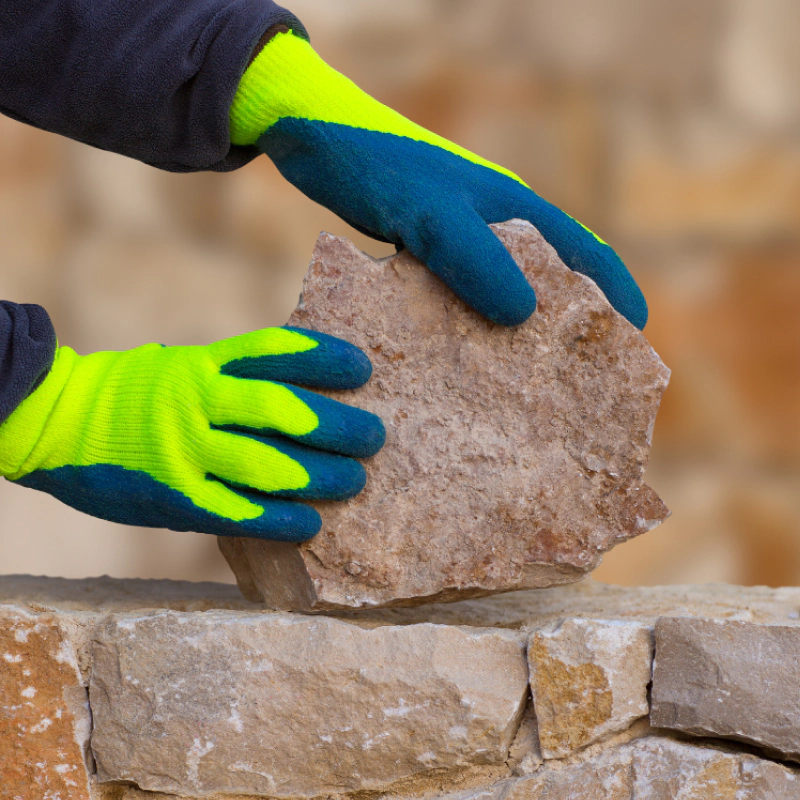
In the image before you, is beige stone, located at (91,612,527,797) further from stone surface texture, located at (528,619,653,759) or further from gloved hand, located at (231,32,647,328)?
gloved hand, located at (231,32,647,328)

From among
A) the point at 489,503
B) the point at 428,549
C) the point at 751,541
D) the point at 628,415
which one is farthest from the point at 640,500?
the point at 751,541

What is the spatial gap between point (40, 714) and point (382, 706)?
1.96ft

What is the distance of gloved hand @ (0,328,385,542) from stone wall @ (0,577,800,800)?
0.21m

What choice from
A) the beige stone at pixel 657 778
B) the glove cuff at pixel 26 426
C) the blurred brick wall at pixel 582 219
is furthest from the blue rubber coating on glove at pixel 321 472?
the blurred brick wall at pixel 582 219

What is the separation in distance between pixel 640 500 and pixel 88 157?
10.4ft

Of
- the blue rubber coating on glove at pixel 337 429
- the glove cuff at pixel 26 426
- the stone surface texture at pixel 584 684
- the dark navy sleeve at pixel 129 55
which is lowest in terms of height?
the stone surface texture at pixel 584 684

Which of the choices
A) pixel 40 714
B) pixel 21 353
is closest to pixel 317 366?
pixel 21 353

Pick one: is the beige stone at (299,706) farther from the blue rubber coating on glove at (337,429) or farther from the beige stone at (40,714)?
the blue rubber coating on glove at (337,429)

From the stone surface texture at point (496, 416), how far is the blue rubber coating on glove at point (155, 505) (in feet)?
0.31

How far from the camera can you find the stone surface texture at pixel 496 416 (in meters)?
1.62

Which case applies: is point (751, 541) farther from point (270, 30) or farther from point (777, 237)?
point (270, 30)

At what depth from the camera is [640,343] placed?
167cm

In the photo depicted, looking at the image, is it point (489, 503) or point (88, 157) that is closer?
point (489, 503)

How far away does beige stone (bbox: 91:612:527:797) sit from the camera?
155 cm
